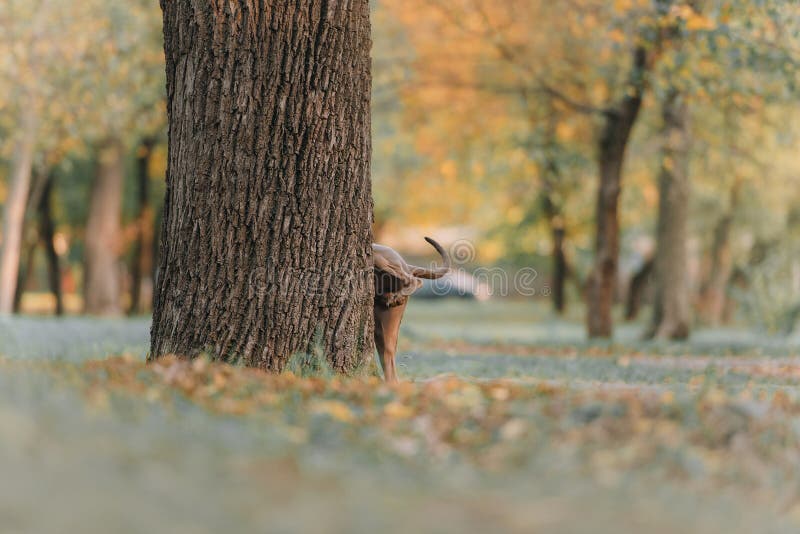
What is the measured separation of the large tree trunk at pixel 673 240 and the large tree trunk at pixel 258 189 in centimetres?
1270

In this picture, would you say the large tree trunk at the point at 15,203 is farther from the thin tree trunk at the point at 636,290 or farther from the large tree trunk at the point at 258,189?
the thin tree trunk at the point at 636,290

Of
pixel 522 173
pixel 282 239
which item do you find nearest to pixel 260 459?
pixel 282 239

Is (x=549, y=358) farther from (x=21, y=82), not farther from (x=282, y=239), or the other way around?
(x=21, y=82)

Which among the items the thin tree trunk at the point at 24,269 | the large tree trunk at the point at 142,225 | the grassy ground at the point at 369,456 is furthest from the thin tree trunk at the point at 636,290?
the grassy ground at the point at 369,456

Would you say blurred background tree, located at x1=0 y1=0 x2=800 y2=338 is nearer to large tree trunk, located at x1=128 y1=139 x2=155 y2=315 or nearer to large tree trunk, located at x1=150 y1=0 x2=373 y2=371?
large tree trunk, located at x1=128 y1=139 x2=155 y2=315

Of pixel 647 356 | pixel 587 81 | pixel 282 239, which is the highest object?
pixel 587 81

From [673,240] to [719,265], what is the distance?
12.9 metres

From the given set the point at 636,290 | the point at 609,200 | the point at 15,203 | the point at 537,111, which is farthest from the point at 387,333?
the point at 636,290

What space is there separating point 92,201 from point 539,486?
24.1 m

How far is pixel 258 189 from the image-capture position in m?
6.71

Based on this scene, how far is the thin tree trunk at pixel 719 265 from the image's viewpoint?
97.3 feet

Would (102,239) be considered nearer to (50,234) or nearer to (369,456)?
(50,234)

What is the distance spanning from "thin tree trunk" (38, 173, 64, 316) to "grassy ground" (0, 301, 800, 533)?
2427cm

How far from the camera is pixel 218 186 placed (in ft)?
22.0
